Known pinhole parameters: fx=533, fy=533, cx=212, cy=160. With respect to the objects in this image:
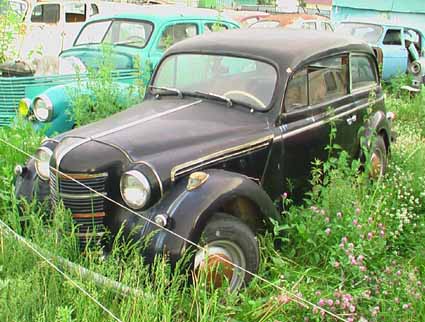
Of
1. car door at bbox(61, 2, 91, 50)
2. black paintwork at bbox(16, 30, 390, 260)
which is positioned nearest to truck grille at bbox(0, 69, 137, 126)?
black paintwork at bbox(16, 30, 390, 260)

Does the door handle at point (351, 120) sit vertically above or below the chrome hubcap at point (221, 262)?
above

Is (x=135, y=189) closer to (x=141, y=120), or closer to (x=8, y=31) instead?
(x=141, y=120)

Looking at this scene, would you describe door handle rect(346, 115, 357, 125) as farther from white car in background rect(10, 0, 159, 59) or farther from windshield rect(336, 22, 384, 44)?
windshield rect(336, 22, 384, 44)

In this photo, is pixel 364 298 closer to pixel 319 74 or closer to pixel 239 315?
pixel 239 315

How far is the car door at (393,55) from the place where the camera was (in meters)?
11.6

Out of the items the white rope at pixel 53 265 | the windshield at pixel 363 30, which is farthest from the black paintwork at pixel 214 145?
the windshield at pixel 363 30

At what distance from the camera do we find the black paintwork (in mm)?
3293

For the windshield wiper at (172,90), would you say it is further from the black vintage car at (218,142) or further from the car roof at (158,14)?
the car roof at (158,14)

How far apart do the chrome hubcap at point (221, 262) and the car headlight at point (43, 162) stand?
134 centimetres

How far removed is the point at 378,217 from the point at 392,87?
7.20 m

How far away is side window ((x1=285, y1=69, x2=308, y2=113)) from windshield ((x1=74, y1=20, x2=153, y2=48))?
11.2 ft

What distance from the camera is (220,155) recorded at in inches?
147

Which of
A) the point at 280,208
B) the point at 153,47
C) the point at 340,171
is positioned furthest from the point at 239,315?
the point at 153,47

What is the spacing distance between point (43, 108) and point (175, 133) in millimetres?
2222
